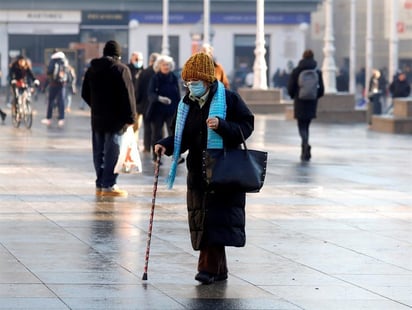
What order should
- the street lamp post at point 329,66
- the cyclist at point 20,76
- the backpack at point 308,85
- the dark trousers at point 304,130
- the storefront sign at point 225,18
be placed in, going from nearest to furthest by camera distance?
the dark trousers at point 304,130
the backpack at point 308,85
the cyclist at point 20,76
the street lamp post at point 329,66
the storefront sign at point 225,18

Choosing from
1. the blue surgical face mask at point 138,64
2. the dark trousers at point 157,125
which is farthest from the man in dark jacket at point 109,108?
the blue surgical face mask at point 138,64

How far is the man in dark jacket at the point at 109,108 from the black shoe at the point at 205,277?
6181mm

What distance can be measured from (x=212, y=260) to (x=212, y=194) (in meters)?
0.45

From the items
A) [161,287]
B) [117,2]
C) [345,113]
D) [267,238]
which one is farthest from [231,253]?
[117,2]

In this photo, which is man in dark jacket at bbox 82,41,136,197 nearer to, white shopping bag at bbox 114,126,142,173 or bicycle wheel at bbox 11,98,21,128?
white shopping bag at bbox 114,126,142,173

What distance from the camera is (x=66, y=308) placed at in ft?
28.7

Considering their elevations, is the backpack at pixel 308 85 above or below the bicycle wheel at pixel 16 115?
above

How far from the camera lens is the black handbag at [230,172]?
9836 millimetres

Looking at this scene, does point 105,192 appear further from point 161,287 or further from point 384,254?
point 161,287

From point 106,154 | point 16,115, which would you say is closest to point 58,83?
point 16,115

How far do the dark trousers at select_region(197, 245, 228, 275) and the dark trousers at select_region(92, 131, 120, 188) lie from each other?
6093 mm

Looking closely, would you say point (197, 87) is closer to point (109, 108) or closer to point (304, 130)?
point (109, 108)

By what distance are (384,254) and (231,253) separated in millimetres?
1209

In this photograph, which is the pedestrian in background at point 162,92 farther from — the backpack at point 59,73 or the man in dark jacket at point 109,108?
the backpack at point 59,73
